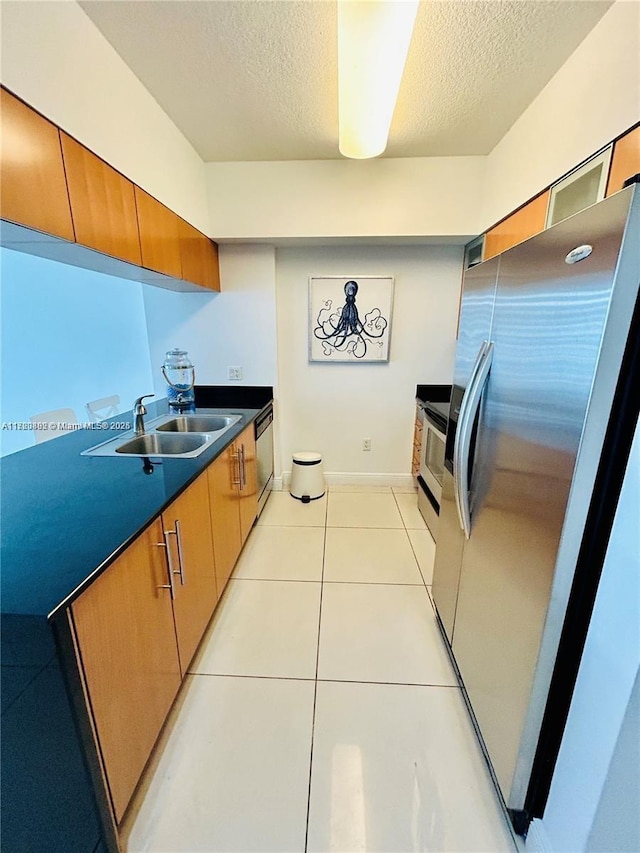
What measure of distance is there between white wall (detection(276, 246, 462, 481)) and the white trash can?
28cm

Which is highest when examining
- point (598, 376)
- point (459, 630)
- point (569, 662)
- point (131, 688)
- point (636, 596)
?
point (598, 376)

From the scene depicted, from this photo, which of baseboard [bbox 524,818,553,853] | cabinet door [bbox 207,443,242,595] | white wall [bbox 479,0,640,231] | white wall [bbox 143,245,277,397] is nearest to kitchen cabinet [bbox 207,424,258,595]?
cabinet door [bbox 207,443,242,595]

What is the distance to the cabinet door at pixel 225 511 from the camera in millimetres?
1739

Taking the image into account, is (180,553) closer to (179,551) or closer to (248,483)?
(179,551)

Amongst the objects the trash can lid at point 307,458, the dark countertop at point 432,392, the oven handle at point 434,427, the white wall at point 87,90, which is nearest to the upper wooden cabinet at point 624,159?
the oven handle at point 434,427

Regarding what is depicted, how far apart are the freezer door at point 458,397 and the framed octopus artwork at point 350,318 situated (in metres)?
1.52

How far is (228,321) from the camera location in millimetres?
2959


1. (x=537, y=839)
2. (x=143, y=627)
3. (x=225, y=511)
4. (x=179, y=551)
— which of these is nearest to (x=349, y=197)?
(x=225, y=511)

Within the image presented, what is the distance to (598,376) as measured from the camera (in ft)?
2.50

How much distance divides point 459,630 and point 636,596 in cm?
91

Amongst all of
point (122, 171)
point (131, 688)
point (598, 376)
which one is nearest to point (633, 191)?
point (598, 376)

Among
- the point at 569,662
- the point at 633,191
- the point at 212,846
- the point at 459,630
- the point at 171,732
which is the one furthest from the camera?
the point at 459,630

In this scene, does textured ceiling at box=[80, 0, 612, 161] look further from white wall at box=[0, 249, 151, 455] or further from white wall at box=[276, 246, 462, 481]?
white wall at box=[0, 249, 151, 455]

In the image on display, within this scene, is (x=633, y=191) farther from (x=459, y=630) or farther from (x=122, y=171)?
(x=122, y=171)
